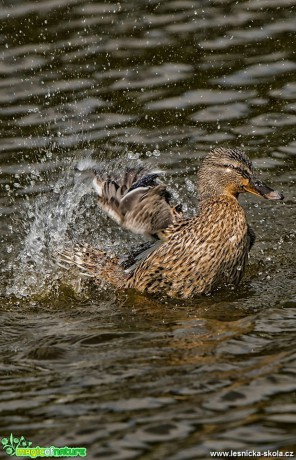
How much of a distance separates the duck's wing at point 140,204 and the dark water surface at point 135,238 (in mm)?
577

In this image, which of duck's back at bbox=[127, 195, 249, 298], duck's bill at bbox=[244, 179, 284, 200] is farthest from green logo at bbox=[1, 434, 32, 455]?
duck's bill at bbox=[244, 179, 284, 200]

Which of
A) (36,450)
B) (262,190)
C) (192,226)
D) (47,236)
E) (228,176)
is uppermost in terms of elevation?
(228,176)

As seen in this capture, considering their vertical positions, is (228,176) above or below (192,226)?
above

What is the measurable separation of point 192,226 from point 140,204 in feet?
1.41

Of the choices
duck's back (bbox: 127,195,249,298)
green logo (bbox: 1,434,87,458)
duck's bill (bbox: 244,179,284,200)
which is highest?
duck's bill (bbox: 244,179,284,200)

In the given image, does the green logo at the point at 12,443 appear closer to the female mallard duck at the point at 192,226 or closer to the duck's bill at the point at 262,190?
the female mallard duck at the point at 192,226

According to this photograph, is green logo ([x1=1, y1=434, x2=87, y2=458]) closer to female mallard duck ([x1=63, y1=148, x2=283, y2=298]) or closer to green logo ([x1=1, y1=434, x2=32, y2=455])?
green logo ([x1=1, y1=434, x2=32, y2=455])

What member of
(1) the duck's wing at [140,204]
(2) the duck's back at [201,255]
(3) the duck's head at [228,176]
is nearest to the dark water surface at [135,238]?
(2) the duck's back at [201,255]

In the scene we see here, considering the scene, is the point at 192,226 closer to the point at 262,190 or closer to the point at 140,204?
the point at 140,204

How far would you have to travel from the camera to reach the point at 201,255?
797cm

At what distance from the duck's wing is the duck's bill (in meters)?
0.59

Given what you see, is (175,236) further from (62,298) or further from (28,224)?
(28,224)

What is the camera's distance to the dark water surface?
5703 millimetres

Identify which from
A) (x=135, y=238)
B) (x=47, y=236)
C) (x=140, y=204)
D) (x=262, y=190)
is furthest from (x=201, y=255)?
(x=47, y=236)
